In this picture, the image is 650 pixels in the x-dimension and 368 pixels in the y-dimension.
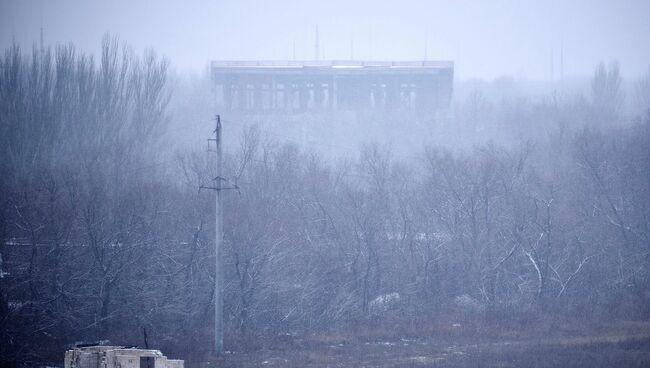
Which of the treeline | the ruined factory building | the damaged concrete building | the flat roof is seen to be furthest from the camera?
the flat roof

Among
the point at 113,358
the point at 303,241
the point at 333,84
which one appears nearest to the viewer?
the point at 113,358

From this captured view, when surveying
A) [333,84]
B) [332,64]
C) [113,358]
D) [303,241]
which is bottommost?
[113,358]

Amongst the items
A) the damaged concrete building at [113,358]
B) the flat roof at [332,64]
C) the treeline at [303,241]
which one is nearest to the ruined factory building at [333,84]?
the flat roof at [332,64]

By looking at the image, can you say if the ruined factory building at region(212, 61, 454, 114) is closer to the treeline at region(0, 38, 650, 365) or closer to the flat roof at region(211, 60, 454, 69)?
the flat roof at region(211, 60, 454, 69)

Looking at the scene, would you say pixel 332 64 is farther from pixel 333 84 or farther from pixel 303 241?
pixel 303 241

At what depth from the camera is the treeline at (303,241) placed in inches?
981

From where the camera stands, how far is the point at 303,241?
29359 mm

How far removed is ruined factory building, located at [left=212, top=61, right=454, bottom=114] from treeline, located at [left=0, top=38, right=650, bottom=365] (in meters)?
15.3

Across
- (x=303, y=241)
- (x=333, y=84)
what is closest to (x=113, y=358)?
(x=303, y=241)

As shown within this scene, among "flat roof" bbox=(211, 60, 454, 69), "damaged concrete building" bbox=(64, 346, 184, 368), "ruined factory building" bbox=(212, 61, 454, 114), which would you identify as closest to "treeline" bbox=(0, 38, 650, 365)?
"damaged concrete building" bbox=(64, 346, 184, 368)

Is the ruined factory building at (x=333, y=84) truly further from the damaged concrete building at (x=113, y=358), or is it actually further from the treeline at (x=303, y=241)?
the damaged concrete building at (x=113, y=358)

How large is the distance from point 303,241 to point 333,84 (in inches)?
1058

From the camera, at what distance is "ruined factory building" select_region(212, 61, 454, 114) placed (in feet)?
174

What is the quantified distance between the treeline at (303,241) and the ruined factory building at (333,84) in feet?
50.2
